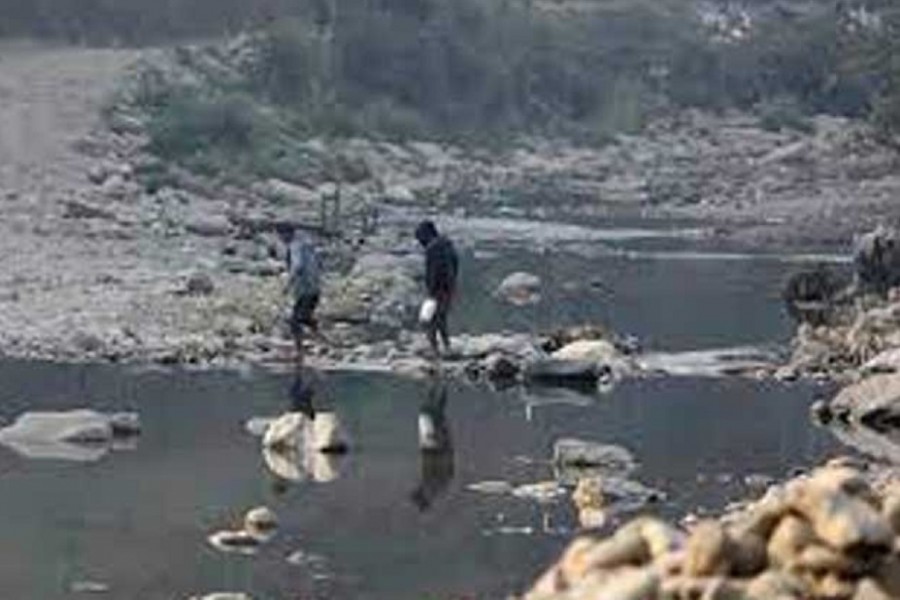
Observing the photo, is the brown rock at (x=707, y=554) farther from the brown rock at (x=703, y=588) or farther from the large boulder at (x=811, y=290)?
the large boulder at (x=811, y=290)

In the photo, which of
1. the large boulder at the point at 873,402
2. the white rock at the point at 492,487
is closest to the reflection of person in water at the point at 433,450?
the white rock at the point at 492,487

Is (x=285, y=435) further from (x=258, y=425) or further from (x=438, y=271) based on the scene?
(x=438, y=271)

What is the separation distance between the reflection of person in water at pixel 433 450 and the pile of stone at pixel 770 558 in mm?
8197

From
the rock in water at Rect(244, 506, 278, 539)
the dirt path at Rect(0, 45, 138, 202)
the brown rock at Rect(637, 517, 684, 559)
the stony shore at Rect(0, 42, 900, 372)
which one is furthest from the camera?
the dirt path at Rect(0, 45, 138, 202)

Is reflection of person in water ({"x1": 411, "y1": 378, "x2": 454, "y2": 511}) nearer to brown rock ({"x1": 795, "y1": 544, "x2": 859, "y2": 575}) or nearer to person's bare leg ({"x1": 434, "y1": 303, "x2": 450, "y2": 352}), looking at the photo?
person's bare leg ({"x1": 434, "y1": 303, "x2": 450, "y2": 352})

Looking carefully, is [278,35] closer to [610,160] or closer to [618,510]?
[610,160]

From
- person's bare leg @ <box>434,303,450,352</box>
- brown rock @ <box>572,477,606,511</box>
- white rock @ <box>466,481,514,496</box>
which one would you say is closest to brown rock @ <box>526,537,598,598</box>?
brown rock @ <box>572,477,606,511</box>

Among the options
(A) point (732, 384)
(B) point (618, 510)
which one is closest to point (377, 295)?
(A) point (732, 384)

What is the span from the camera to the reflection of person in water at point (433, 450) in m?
22.0

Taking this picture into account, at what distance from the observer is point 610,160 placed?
266ft

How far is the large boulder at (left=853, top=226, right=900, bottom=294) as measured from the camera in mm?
39781

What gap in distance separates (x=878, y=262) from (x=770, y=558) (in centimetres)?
2799

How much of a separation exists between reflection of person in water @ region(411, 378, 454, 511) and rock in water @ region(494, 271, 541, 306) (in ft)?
37.9

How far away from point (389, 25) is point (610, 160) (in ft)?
27.7
